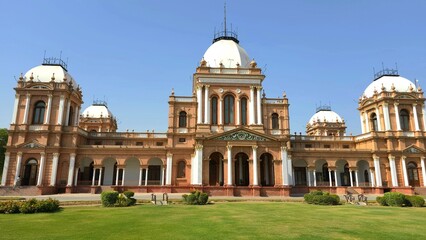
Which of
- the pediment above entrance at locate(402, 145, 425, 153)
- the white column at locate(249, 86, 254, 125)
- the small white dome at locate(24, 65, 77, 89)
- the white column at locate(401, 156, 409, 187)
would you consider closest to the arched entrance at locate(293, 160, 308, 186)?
the white column at locate(249, 86, 254, 125)

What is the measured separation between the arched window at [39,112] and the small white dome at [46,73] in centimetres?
365

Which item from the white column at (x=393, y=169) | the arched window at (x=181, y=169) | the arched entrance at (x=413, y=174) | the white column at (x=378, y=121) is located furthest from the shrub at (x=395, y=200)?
the arched window at (x=181, y=169)

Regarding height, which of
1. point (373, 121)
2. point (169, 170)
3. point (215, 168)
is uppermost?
point (373, 121)

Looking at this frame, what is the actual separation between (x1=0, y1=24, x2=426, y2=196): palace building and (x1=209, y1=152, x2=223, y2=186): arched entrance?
0.47ft

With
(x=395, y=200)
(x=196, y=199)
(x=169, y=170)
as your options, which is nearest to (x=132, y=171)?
(x=169, y=170)

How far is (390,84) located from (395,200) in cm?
2999

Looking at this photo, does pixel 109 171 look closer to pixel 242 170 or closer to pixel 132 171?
pixel 132 171

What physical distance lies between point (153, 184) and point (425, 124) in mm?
42513

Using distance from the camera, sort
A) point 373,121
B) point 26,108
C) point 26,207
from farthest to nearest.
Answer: point 373,121 → point 26,108 → point 26,207

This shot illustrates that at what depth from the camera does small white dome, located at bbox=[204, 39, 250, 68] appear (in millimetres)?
46000

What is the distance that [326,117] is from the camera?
229 feet

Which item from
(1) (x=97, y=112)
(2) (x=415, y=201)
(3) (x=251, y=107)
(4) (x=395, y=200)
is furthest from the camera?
(1) (x=97, y=112)

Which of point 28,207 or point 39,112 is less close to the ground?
point 39,112

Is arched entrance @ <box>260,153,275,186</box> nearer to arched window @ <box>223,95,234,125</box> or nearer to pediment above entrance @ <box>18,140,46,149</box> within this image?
arched window @ <box>223,95,234,125</box>
